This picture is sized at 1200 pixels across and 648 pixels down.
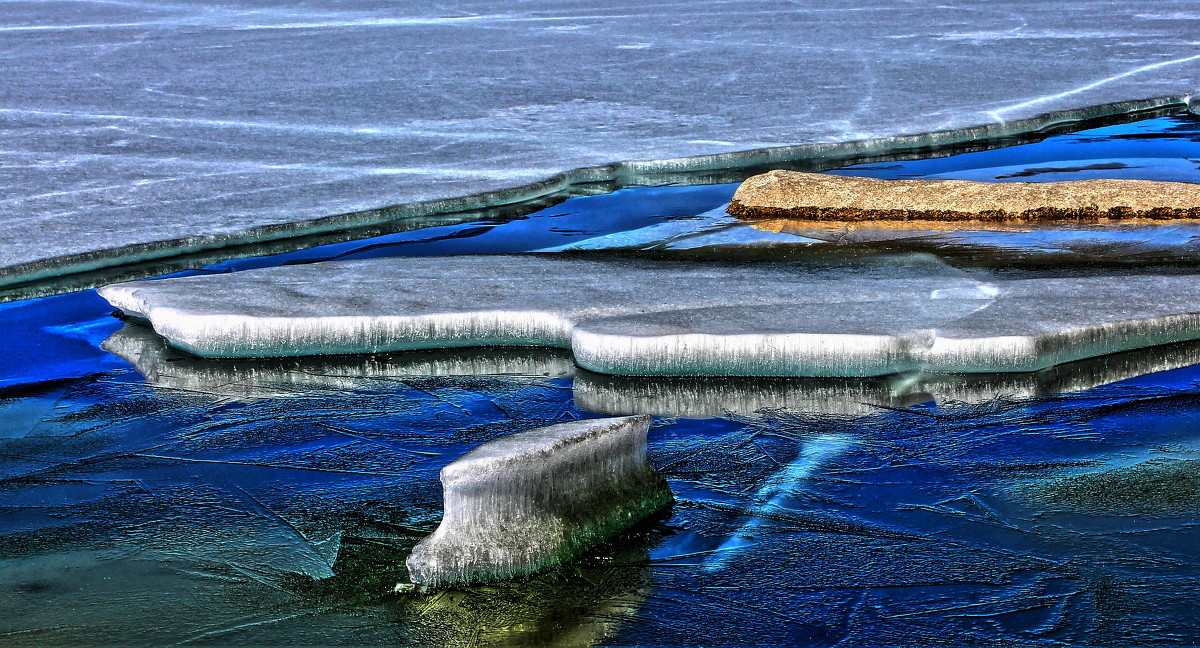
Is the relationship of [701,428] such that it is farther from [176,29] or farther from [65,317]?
[176,29]

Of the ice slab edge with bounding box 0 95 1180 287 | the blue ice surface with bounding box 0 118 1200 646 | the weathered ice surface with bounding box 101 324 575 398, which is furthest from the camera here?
the ice slab edge with bounding box 0 95 1180 287

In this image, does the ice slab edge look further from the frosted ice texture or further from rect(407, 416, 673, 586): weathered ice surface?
rect(407, 416, 673, 586): weathered ice surface

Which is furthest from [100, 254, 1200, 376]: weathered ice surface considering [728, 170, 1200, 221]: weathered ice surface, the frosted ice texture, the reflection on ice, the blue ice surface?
[728, 170, 1200, 221]: weathered ice surface

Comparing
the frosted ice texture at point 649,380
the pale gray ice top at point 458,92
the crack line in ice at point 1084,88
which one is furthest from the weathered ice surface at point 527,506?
the crack line in ice at point 1084,88

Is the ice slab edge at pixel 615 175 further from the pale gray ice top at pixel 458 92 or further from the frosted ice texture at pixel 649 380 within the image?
the frosted ice texture at pixel 649 380

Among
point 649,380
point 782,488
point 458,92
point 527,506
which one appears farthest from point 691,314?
point 458,92
